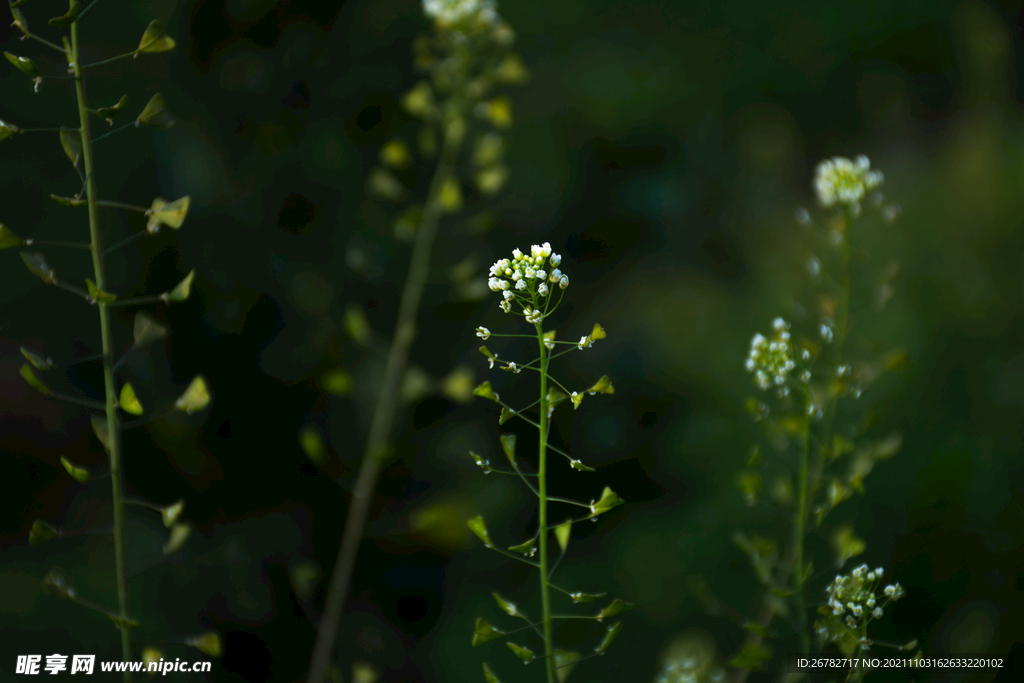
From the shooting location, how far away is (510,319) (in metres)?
0.85

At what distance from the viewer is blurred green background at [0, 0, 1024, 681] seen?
2.44ft

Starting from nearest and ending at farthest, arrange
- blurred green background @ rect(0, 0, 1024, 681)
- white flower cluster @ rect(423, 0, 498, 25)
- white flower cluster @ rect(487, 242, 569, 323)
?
white flower cluster @ rect(487, 242, 569, 323) → white flower cluster @ rect(423, 0, 498, 25) → blurred green background @ rect(0, 0, 1024, 681)

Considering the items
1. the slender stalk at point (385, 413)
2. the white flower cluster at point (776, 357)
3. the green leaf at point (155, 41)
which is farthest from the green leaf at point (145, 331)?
the white flower cluster at point (776, 357)

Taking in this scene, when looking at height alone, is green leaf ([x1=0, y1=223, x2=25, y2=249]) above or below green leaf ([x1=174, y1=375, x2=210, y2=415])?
above

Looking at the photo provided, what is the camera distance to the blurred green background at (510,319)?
0.74 meters

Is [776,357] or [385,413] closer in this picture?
[776,357]

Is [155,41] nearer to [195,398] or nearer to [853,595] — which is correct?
[195,398]

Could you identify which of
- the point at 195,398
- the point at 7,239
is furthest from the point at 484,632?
the point at 7,239

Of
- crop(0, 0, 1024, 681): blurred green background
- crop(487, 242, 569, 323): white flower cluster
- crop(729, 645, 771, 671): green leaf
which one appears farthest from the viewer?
crop(0, 0, 1024, 681): blurred green background

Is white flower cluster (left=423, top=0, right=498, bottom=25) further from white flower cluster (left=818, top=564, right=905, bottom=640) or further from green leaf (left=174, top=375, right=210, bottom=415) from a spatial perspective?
white flower cluster (left=818, top=564, right=905, bottom=640)

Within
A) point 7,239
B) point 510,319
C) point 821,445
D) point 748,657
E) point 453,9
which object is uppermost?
point 453,9

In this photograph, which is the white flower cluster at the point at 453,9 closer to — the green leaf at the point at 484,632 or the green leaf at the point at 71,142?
the green leaf at the point at 71,142

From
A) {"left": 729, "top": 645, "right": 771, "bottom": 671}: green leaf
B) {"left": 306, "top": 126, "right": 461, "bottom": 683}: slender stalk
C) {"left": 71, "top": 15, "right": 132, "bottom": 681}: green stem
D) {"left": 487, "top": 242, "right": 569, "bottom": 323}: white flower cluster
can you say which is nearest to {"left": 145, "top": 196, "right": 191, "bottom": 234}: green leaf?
{"left": 71, "top": 15, "right": 132, "bottom": 681}: green stem

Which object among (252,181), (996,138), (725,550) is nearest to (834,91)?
(996,138)
